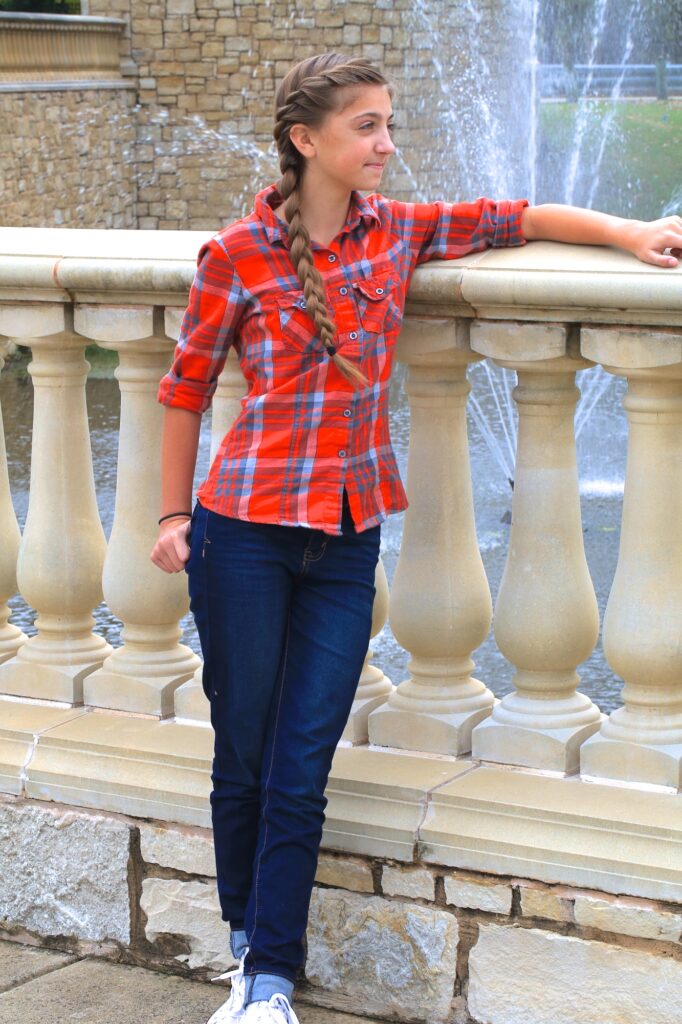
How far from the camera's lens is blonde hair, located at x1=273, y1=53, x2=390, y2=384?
229 cm

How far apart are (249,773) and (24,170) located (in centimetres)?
2050

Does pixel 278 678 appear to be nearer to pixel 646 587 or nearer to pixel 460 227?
pixel 646 587

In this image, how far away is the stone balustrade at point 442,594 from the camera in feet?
7.82

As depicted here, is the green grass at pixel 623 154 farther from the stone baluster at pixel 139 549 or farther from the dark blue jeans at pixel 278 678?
the dark blue jeans at pixel 278 678

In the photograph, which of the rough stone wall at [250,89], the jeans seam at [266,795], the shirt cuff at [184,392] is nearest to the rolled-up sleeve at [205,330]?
the shirt cuff at [184,392]

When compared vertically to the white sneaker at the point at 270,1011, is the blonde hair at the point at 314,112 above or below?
above

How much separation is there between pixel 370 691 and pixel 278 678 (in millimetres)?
388

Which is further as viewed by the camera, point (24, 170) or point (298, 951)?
point (24, 170)

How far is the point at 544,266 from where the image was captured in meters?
2.38

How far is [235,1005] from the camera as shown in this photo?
2.39 meters

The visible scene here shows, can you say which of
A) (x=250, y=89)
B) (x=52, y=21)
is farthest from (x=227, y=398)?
(x=250, y=89)

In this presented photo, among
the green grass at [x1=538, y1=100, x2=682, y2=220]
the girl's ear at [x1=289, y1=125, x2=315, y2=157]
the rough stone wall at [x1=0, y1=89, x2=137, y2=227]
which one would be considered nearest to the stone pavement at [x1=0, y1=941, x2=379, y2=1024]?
the girl's ear at [x1=289, y1=125, x2=315, y2=157]

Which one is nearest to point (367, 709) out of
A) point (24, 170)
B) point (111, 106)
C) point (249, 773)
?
point (249, 773)

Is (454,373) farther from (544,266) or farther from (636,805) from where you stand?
(636,805)
